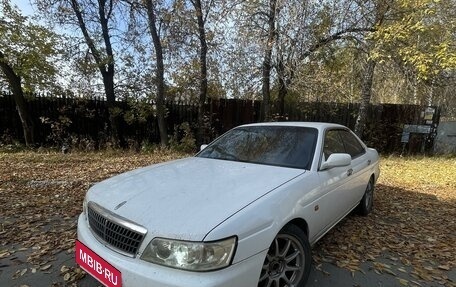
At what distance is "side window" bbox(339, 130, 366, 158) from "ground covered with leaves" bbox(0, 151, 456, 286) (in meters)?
1.01

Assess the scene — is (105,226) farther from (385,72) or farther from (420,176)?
(385,72)

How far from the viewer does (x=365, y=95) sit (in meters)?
12.0

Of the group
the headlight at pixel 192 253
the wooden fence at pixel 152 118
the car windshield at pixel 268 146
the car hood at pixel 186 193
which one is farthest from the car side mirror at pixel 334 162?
the wooden fence at pixel 152 118

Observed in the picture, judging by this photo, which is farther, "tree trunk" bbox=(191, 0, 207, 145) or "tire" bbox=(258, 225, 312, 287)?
"tree trunk" bbox=(191, 0, 207, 145)

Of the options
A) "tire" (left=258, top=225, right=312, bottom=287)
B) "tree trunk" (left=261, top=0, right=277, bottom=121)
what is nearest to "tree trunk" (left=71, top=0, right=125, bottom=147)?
"tree trunk" (left=261, top=0, right=277, bottom=121)

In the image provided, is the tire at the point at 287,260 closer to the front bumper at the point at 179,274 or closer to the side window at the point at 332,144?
the front bumper at the point at 179,274

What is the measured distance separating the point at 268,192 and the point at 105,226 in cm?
122

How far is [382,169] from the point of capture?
30.9ft

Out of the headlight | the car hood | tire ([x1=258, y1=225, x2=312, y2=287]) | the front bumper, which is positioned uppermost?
the car hood

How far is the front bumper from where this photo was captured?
1.97m

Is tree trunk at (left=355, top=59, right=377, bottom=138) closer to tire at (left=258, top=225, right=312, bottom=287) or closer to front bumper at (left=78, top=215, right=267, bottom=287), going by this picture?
tire at (left=258, top=225, right=312, bottom=287)

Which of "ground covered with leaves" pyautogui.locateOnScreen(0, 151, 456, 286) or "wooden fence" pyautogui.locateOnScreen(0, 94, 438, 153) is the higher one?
"wooden fence" pyautogui.locateOnScreen(0, 94, 438, 153)

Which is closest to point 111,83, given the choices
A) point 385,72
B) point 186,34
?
point 186,34

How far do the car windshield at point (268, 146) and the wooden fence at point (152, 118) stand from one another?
27.5 ft
